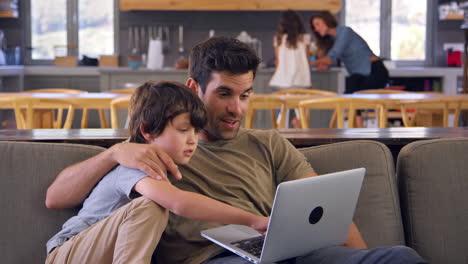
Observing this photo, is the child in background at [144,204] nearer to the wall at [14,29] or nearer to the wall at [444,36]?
the wall at [14,29]

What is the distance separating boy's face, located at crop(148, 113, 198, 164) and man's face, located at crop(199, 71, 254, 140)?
0.15 meters

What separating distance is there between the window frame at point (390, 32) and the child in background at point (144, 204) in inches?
283

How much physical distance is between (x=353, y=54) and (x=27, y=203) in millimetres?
4781

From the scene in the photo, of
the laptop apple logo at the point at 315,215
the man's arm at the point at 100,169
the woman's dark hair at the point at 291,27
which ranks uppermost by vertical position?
the woman's dark hair at the point at 291,27

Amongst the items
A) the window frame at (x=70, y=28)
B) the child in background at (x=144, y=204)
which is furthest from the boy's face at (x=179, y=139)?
the window frame at (x=70, y=28)

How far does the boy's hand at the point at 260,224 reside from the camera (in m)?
1.57

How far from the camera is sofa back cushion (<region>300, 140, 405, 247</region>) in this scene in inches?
77.7

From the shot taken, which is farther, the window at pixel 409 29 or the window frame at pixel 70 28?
the window at pixel 409 29

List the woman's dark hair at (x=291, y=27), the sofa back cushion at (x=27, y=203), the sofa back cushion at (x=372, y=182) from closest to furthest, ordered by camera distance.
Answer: the sofa back cushion at (x=27, y=203) < the sofa back cushion at (x=372, y=182) < the woman's dark hair at (x=291, y=27)

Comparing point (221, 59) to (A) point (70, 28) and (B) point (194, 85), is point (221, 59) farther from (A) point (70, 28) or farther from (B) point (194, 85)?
(A) point (70, 28)

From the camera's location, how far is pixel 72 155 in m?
1.89

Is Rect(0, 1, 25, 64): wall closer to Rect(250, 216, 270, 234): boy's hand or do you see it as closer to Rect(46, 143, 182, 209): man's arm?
Rect(46, 143, 182, 209): man's arm

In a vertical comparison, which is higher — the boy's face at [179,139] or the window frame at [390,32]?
the window frame at [390,32]

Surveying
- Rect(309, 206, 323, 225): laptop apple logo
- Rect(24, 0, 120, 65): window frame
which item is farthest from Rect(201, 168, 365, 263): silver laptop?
Rect(24, 0, 120, 65): window frame
